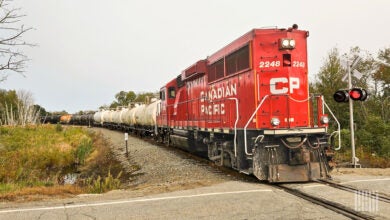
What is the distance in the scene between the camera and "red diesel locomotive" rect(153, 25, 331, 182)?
916 cm

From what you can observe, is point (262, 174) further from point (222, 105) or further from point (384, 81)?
point (384, 81)

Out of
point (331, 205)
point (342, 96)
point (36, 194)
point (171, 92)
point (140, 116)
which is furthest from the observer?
point (140, 116)

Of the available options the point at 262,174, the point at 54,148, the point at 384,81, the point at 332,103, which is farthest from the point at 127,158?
the point at 384,81

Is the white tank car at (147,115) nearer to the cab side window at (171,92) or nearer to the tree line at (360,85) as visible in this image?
the cab side window at (171,92)

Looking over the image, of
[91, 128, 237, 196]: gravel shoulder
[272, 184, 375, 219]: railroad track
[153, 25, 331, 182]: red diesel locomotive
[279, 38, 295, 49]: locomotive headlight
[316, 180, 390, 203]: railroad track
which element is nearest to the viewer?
[272, 184, 375, 219]: railroad track

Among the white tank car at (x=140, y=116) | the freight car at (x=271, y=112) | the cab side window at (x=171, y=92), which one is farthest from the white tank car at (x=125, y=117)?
the freight car at (x=271, y=112)

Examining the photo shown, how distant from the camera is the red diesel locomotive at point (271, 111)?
916cm

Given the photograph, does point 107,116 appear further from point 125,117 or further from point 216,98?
point 216,98

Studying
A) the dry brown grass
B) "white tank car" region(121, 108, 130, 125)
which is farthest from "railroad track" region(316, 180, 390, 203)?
"white tank car" region(121, 108, 130, 125)

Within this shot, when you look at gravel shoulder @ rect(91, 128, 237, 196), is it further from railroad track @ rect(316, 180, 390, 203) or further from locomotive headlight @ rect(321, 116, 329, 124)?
locomotive headlight @ rect(321, 116, 329, 124)

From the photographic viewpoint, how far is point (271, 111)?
9.56 m

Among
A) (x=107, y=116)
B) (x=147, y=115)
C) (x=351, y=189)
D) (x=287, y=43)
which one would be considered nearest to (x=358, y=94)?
(x=287, y=43)

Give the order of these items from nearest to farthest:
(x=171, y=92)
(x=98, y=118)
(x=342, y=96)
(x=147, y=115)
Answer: (x=342, y=96) → (x=171, y=92) → (x=147, y=115) → (x=98, y=118)

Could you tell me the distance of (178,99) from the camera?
61.9ft
